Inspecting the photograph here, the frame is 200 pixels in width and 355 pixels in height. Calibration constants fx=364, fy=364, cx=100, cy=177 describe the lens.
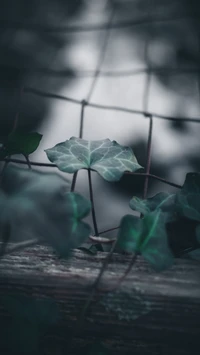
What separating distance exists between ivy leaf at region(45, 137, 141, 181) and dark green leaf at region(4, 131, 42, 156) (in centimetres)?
3

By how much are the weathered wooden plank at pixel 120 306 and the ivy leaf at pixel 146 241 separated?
0.03 meters

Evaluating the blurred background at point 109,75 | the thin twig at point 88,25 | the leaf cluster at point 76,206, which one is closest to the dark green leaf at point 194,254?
the leaf cluster at point 76,206

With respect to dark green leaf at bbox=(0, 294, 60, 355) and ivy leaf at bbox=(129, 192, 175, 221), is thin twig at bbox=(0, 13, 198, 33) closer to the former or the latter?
ivy leaf at bbox=(129, 192, 175, 221)

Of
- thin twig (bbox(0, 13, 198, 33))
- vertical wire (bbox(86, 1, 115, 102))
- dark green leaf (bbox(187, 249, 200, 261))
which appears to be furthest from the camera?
thin twig (bbox(0, 13, 198, 33))

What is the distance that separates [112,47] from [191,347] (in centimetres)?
141

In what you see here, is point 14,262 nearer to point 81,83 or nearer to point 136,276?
point 136,276

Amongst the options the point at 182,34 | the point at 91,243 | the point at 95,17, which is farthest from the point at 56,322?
the point at 95,17

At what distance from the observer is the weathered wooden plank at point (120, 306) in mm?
457

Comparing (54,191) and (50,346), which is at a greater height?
(54,191)

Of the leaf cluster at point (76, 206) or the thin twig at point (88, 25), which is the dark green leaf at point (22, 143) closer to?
the leaf cluster at point (76, 206)

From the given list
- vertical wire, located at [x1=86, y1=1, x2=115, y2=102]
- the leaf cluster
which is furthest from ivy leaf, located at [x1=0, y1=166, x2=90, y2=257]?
vertical wire, located at [x1=86, y1=1, x2=115, y2=102]

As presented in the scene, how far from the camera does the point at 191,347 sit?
45 cm

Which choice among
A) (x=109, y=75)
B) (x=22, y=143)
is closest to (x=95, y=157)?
(x=22, y=143)

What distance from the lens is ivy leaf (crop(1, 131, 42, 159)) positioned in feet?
1.97
